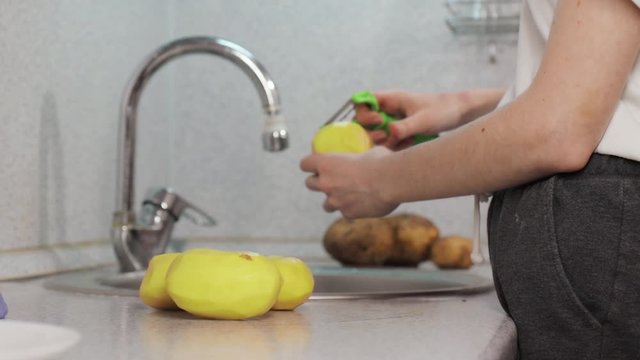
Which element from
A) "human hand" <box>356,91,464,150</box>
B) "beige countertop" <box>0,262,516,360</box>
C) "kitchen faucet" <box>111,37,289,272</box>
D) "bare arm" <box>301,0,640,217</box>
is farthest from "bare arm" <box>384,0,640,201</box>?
"kitchen faucet" <box>111,37,289,272</box>

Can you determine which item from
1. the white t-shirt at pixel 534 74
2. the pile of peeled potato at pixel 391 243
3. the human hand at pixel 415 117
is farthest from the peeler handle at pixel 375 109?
the white t-shirt at pixel 534 74

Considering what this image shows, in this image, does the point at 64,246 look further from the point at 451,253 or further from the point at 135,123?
the point at 451,253

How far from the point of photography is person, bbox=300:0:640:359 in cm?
79

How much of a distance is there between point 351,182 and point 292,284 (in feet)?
0.70

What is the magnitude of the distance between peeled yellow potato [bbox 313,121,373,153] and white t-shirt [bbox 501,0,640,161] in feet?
1.07

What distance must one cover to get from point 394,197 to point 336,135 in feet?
0.85

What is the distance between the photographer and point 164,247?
1461 millimetres

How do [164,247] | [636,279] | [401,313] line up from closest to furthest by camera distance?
[636,279], [401,313], [164,247]

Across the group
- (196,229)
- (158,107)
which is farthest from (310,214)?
(158,107)

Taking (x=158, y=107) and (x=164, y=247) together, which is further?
(x=158, y=107)

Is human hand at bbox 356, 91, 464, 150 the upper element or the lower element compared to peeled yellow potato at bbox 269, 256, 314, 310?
upper

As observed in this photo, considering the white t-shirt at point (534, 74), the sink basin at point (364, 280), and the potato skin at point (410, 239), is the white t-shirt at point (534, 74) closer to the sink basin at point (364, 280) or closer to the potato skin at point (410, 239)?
the sink basin at point (364, 280)

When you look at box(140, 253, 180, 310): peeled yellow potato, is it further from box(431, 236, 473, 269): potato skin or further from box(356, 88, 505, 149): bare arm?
box(431, 236, 473, 269): potato skin

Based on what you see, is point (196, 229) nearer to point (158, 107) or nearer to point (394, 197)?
point (158, 107)
